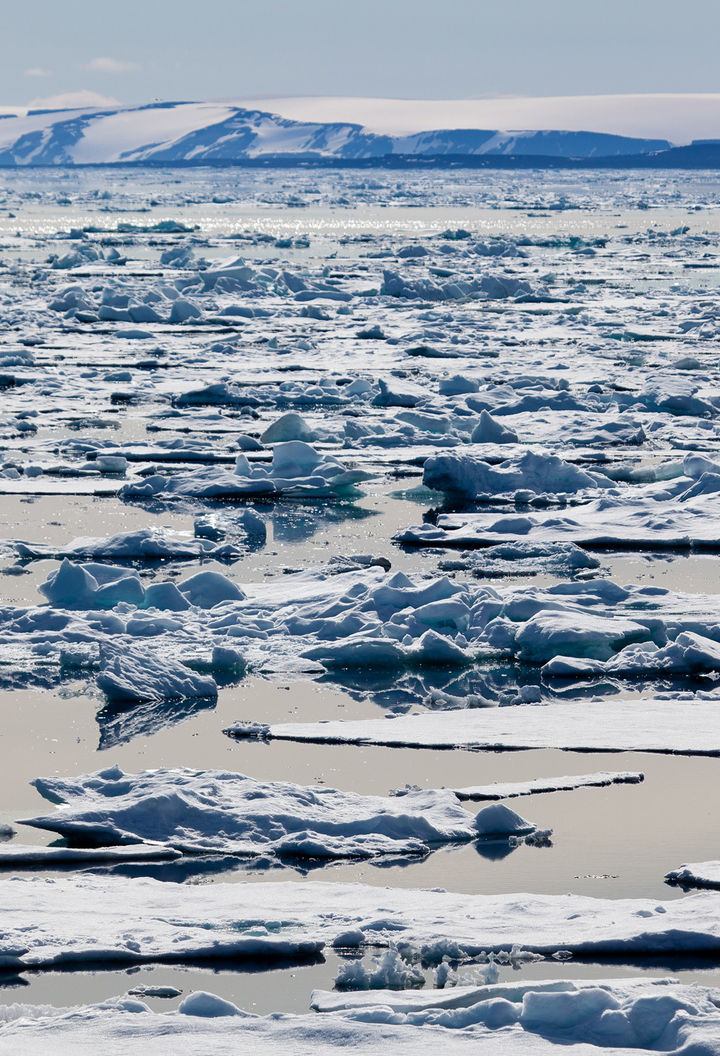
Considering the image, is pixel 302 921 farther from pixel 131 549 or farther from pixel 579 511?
pixel 579 511

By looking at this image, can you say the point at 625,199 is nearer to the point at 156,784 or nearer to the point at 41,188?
the point at 41,188

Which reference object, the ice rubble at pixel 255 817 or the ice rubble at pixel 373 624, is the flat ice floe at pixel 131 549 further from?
the ice rubble at pixel 255 817

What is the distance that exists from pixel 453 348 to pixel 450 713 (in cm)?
1035

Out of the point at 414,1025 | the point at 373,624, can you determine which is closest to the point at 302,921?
the point at 414,1025

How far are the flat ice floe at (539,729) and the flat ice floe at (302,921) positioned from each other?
42.1 inches

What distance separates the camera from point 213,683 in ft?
16.6

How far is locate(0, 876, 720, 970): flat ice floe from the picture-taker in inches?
127

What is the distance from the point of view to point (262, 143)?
115125mm

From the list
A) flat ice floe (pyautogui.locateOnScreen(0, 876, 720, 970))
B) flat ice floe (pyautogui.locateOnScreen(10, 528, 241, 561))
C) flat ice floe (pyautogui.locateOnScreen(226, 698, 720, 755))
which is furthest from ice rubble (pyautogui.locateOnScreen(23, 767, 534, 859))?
flat ice floe (pyautogui.locateOnScreen(10, 528, 241, 561))

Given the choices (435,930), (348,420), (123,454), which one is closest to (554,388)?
(348,420)

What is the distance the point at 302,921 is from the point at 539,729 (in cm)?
153

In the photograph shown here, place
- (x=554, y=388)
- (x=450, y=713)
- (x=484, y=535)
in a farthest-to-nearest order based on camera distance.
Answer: (x=554, y=388) → (x=484, y=535) → (x=450, y=713)

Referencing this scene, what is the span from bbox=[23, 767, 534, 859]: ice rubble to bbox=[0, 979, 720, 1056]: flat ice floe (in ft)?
2.90

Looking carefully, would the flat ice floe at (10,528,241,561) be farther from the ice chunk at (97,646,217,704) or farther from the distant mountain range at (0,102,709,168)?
the distant mountain range at (0,102,709,168)
